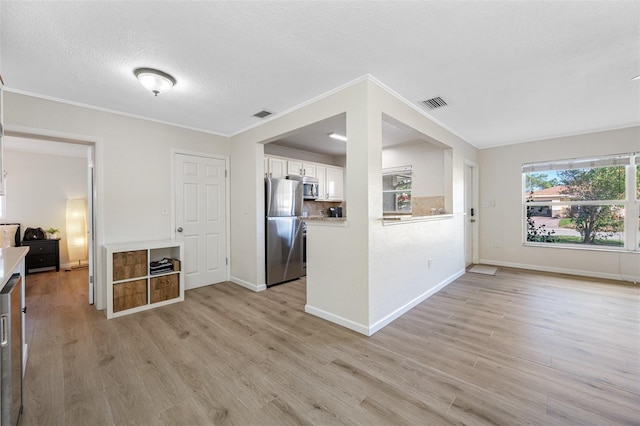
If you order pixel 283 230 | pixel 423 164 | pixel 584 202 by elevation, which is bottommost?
pixel 283 230

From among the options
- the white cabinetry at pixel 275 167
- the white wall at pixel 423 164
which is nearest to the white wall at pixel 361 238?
the white cabinetry at pixel 275 167

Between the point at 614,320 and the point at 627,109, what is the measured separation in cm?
269

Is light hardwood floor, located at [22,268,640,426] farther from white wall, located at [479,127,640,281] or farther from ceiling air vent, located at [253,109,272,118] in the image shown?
ceiling air vent, located at [253,109,272,118]

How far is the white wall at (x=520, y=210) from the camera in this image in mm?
4195

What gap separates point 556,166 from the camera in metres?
4.73

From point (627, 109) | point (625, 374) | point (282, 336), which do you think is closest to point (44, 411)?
point (282, 336)

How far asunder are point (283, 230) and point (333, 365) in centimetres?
247

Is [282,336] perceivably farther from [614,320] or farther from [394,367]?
[614,320]

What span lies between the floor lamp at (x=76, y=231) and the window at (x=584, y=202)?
349 inches

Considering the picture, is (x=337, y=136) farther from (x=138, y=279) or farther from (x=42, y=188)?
(x=42, y=188)

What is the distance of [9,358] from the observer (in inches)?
49.1

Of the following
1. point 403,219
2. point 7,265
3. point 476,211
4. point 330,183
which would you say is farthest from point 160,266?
point 476,211

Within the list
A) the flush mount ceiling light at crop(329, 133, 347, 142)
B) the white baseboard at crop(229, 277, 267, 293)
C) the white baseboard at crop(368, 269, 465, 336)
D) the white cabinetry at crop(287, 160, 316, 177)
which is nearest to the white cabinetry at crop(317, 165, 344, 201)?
the white cabinetry at crop(287, 160, 316, 177)

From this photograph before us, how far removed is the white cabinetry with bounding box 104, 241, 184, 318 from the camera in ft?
9.73
